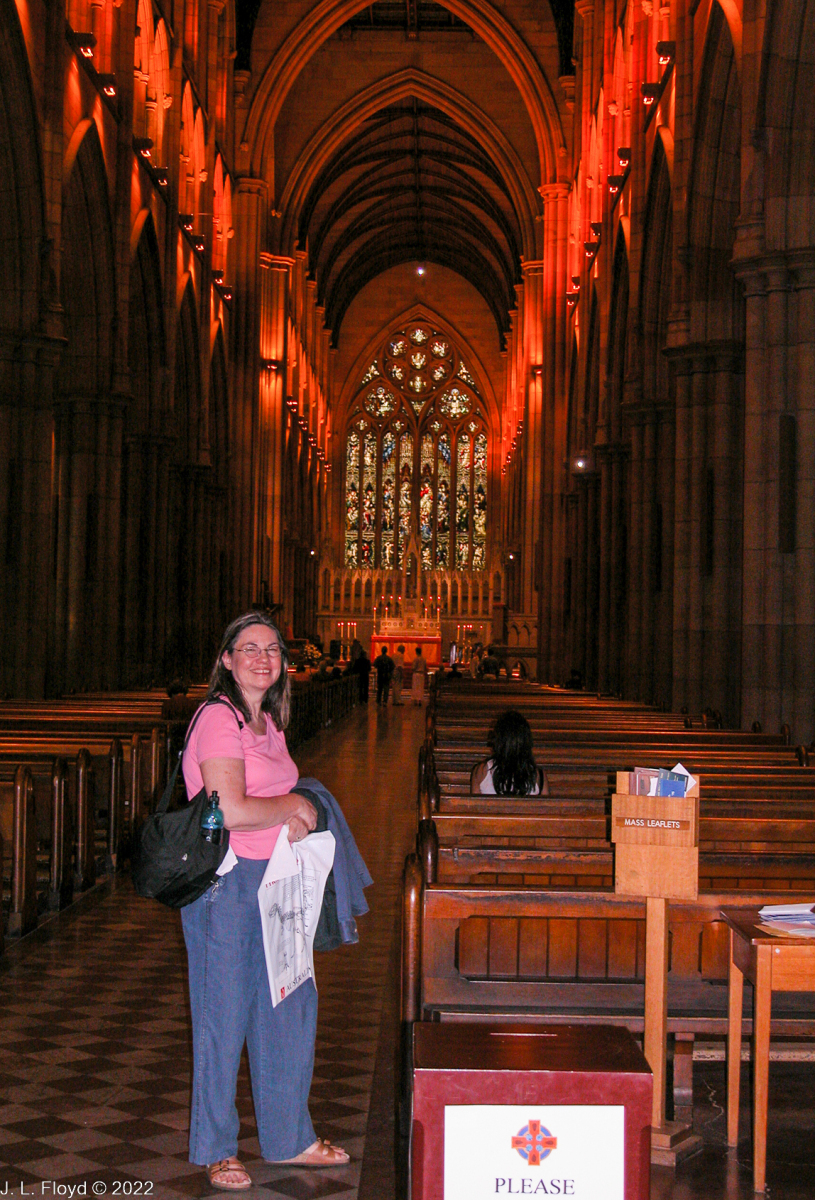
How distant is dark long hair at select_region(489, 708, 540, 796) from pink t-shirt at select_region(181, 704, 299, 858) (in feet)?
8.51

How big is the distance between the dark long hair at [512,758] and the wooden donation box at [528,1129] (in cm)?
378

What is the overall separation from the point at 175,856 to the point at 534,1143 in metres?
1.34

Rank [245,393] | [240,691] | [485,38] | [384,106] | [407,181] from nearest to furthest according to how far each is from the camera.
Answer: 1. [240,691]
2. [245,393]
3. [485,38]
4. [384,106]
5. [407,181]

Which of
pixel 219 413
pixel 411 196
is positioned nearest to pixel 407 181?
pixel 411 196

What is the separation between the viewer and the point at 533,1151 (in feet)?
8.35

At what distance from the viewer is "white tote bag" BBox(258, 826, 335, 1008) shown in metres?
3.76

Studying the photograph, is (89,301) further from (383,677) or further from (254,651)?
(383,677)

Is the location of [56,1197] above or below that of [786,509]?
below

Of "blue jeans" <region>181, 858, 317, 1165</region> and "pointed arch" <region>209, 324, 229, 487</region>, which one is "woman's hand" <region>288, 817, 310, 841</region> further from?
"pointed arch" <region>209, 324, 229, 487</region>

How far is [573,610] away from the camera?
2559cm

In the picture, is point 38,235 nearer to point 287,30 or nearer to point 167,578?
point 167,578

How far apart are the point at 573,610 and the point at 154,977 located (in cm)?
1999

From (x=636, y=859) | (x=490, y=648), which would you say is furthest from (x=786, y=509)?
(x=490, y=648)

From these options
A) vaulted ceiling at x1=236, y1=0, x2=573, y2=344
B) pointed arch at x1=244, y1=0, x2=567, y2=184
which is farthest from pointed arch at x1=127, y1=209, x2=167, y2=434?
vaulted ceiling at x1=236, y1=0, x2=573, y2=344
